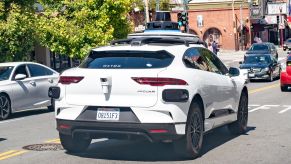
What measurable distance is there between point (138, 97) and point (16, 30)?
1824cm

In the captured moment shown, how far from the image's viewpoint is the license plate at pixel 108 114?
339 inches

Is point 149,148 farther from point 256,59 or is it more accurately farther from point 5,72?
point 256,59

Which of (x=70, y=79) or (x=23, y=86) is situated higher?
(x=70, y=79)

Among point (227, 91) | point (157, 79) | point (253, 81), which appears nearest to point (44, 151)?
point (157, 79)

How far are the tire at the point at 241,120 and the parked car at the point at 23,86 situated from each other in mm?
6767

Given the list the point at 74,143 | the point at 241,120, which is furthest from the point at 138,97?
the point at 241,120

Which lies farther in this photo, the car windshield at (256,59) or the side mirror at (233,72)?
the car windshield at (256,59)

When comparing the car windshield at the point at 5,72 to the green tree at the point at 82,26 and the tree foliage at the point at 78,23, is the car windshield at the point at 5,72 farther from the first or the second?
the green tree at the point at 82,26

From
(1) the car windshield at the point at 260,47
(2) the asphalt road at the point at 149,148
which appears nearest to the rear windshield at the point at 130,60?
(2) the asphalt road at the point at 149,148

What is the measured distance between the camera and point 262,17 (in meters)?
87.9

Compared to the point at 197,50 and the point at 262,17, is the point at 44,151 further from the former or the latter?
the point at 262,17

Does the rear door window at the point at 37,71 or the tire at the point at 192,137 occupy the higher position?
the rear door window at the point at 37,71

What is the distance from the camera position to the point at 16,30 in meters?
25.8

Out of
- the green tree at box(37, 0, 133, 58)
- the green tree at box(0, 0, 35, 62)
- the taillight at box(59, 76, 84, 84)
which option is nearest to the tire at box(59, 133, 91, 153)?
the taillight at box(59, 76, 84, 84)
